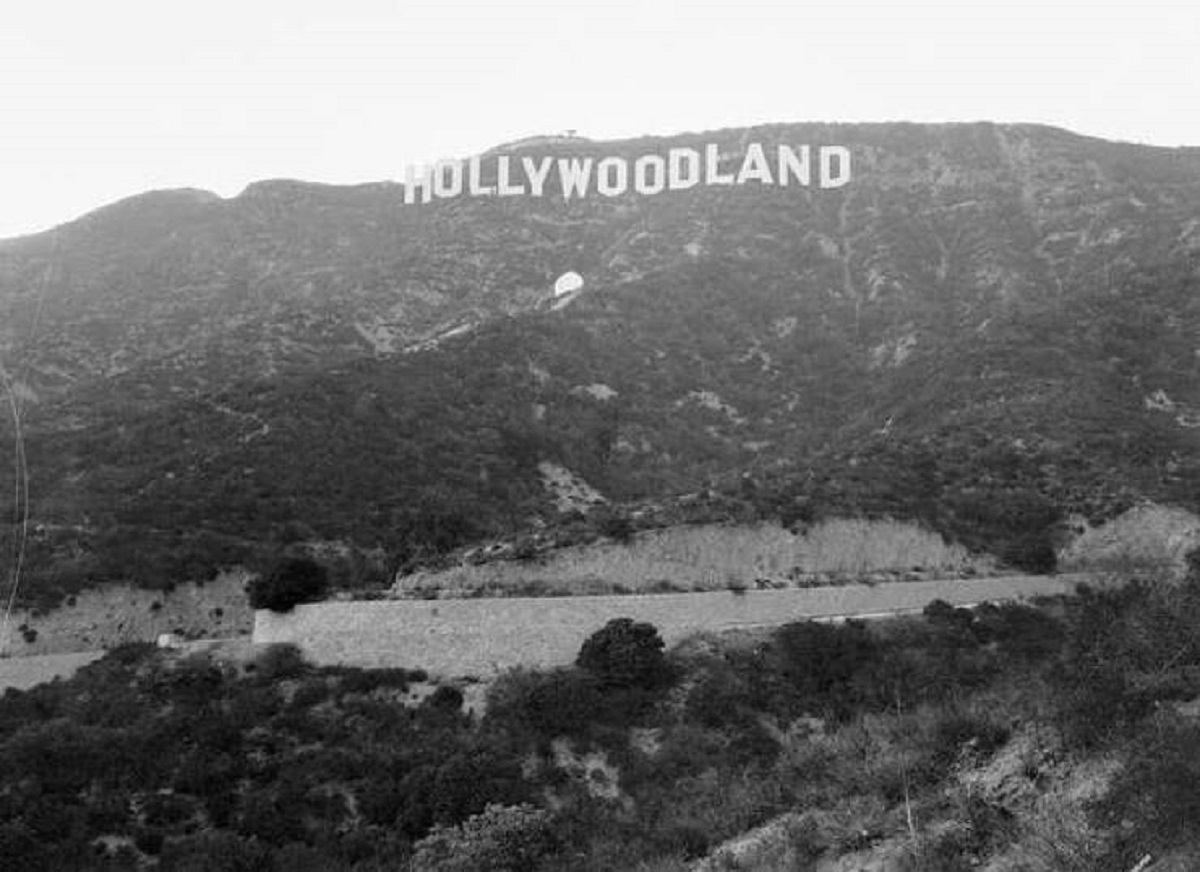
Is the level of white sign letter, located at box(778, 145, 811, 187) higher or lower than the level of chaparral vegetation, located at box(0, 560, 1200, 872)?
higher

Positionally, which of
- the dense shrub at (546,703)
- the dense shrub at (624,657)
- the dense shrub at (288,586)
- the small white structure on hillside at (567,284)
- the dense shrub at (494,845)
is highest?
the small white structure on hillside at (567,284)

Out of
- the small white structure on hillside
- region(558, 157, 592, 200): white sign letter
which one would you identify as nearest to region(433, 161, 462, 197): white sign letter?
region(558, 157, 592, 200): white sign letter

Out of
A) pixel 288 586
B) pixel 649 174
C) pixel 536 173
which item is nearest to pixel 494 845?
pixel 288 586

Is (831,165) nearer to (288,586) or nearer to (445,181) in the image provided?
(445,181)

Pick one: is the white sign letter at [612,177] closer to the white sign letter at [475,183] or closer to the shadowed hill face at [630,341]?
the shadowed hill face at [630,341]

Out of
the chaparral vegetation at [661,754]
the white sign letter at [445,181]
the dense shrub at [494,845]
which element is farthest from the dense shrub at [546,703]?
the white sign letter at [445,181]

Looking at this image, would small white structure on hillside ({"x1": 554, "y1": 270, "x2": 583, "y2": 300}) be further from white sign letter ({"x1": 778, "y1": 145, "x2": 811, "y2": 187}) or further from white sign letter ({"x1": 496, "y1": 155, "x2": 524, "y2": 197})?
white sign letter ({"x1": 778, "y1": 145, "x2": 811, "y2": 187})
